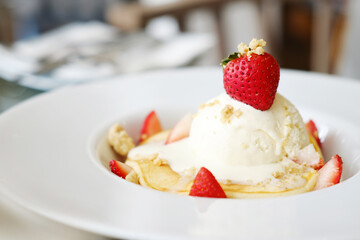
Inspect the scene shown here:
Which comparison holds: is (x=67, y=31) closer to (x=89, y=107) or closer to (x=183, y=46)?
(x=183, y=46)

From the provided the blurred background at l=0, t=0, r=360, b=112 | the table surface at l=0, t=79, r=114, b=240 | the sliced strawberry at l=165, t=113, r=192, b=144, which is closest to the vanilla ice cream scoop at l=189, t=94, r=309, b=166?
the sliced strawberry at l=165, t=113, r=192, b=144

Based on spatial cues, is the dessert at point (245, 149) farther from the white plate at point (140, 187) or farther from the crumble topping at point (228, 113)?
the white plate at point (140, 187)

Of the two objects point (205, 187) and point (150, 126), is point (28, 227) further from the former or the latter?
point (150, 126)

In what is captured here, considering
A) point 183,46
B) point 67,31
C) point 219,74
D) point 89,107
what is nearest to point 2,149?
point 89,107

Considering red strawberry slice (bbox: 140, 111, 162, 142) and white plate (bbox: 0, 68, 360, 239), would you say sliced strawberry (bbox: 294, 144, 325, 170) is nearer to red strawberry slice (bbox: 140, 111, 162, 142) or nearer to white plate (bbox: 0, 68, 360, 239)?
white plate (bbox: 0, 68, 360, 239)

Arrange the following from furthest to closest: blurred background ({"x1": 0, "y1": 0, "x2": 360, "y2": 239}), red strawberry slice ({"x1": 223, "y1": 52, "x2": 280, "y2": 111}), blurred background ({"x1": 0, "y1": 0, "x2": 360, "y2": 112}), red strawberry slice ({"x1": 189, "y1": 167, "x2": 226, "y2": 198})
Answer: blurred background ({"x1": 0, "y1": 0, "x2": 360, "y2": 112})
blurred background ({"x1": 0, "y1": 0, "x2": 360, "y2": 239})
red strawberry slice ({"x1": 223, "y1": 52, "x2": 280, "y2": 111})
red strawberry slice ({"x1": 189, "y1": 167, "x2": 226, "y2": 198})

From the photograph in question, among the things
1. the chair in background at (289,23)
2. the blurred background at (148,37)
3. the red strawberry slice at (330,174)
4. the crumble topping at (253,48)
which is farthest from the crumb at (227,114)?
the chair in background at (289,23)

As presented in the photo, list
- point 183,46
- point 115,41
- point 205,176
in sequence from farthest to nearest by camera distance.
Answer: point 115,41 < point 183,46 < point 205,176
